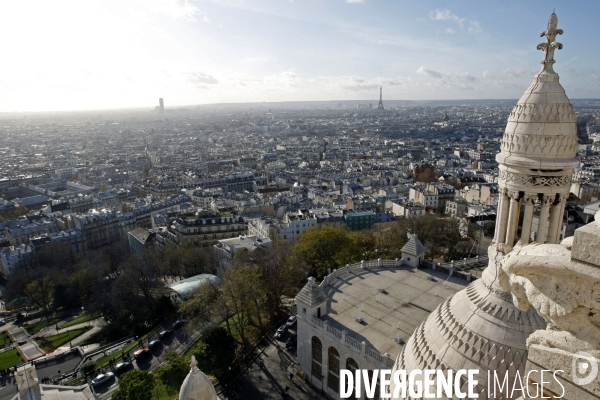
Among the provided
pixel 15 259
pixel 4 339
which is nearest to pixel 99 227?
pixel 15 259

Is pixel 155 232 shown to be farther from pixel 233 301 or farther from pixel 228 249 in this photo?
pixel 233 301

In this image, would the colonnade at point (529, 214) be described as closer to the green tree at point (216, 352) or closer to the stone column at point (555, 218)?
the stone column at point (555, 218)

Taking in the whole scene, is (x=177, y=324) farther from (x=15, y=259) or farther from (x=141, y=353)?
(x=15, y=259)

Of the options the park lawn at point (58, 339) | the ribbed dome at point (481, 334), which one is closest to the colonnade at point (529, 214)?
the ribbed dome at point (481, 334)

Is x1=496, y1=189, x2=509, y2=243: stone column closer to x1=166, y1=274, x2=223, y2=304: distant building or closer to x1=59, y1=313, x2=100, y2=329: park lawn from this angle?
x1=166, y1=274, x2=223, y2=304: distant building

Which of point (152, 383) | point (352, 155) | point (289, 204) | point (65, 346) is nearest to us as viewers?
point (152, 383)

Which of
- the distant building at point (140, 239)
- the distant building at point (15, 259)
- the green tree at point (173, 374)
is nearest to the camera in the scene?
the green tree at point (173, 374)

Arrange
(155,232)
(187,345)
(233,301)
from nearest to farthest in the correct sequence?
(233,301), (187,345), (155,232)

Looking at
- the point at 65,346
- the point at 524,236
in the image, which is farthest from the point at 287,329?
the point at 524,236
